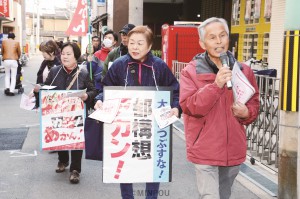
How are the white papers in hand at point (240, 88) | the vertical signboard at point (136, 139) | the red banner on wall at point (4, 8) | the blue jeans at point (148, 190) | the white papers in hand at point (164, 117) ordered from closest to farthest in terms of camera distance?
the white papers in hand at point (240, 88) → the white papers in hand at point (164, 117) → the vertical signboard at point (136, 139) → the blue jeans at point (148, 190) → the red banner on wall at point (4, 8)

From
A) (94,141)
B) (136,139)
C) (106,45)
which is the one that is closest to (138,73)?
(136,139)

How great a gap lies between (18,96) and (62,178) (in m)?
9.96

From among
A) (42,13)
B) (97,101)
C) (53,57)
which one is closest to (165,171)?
(97,101)

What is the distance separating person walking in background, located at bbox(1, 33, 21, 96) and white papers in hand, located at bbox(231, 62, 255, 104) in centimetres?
1306

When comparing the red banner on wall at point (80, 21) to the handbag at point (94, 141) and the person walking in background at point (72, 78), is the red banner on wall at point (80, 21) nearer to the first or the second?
the person walking in background at point (72, 78)

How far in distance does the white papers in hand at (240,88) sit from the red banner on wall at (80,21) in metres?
5.18

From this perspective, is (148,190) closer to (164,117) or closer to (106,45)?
(164,117)

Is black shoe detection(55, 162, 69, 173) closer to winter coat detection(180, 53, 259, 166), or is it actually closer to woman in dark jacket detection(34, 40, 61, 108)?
woman in dark jacket detection(34, 40, 61, 108)

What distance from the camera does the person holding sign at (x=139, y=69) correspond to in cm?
418

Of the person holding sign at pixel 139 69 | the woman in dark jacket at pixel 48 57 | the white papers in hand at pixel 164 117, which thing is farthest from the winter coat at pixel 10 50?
the white papers in hand at pixel 164 117

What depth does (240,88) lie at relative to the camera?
3.26 m

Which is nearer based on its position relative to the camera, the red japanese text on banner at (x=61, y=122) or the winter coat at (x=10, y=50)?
the red japanese text on banner at (x=61, y=122)

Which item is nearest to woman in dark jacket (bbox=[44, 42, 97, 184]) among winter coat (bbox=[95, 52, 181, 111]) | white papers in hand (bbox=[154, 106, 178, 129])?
winter coat (bbox=[95, 52, 181, 111])

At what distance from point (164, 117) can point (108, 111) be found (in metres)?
0.50
